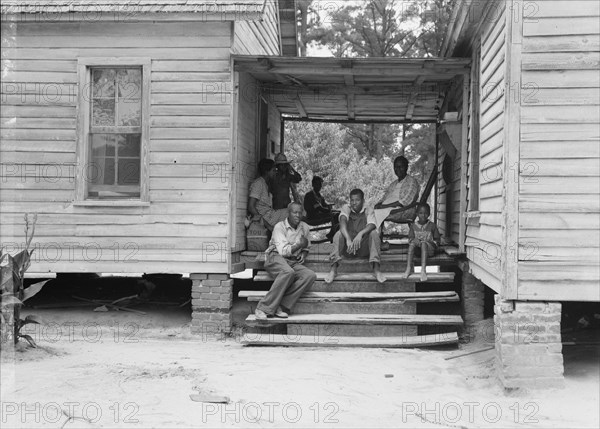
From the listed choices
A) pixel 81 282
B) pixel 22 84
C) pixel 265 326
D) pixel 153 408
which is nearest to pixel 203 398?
pixel 153 408

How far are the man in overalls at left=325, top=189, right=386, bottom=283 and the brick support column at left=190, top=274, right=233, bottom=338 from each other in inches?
58.7

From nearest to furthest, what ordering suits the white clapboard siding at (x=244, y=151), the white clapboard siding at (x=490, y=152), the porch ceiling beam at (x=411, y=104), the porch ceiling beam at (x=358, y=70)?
the white clapboard siding at (x=490, y=152)
the porch ceiling beam at (x=358, y=70)
the white clapboard siding at (x=244, y=151)
the porch ceiling beam at (x=411, y=104)

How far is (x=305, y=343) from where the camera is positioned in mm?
9031

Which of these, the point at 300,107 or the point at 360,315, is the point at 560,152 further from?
the point at 300,107

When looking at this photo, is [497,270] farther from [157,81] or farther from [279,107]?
[279,107]

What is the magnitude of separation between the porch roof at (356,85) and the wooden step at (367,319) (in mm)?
3425

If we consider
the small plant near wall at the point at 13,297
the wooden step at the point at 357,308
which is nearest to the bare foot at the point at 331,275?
the wooden step at the point at 357,308

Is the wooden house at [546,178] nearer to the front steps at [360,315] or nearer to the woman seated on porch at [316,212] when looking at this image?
the front steps at [360,315]

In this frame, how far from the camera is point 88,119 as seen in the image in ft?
32.0

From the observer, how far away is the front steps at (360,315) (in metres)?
9.09

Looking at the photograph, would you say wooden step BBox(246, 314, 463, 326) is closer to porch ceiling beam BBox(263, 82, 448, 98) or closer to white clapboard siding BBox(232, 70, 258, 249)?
white clapboard siding BBox(232, 70, 258, 249)

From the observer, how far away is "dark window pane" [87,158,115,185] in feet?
32.1

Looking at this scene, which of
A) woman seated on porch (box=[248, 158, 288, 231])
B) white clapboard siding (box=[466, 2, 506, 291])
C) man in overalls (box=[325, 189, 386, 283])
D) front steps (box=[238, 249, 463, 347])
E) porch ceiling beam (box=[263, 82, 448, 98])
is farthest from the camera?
porch ceiling beam (box=[263, 82, 448, 98])

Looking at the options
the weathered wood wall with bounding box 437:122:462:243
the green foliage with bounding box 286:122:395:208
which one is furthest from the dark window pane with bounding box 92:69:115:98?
the green foliage with bounding box 286:122:395:208
